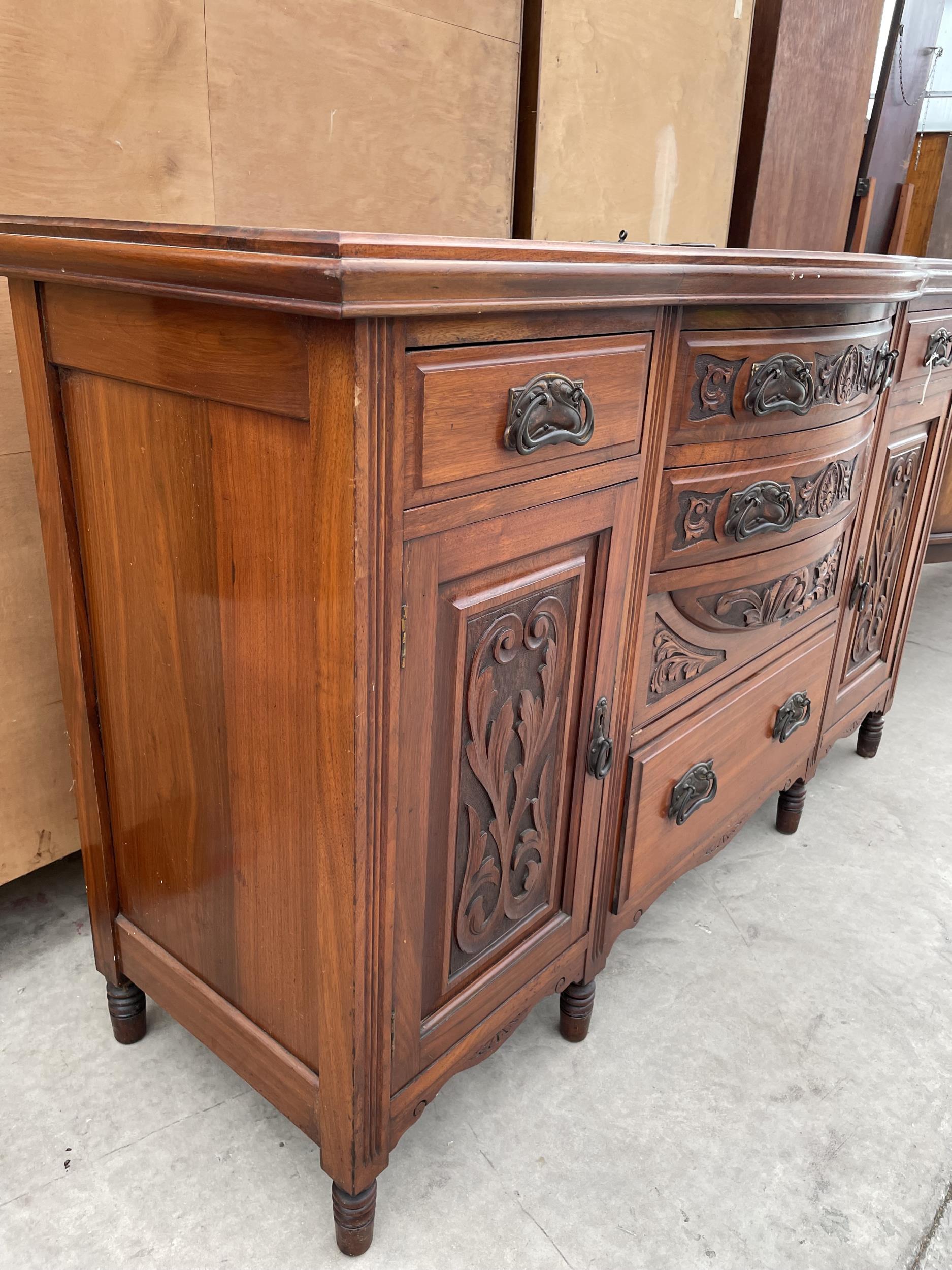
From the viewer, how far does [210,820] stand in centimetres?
99

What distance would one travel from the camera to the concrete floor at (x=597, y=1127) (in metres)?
1.03

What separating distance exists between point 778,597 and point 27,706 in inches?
43.4

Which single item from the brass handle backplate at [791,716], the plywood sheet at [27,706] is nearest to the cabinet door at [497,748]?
the brass handle backplate at [791,716]

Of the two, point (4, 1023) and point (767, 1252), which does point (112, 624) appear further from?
point (767, 1252)

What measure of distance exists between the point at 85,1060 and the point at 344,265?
1117 mm

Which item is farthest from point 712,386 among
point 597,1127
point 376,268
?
point 597,1127

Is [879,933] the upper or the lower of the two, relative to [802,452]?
lower

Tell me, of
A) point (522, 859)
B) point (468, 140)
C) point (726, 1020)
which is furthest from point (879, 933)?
point (468, 140)

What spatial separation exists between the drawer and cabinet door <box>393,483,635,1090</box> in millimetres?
48

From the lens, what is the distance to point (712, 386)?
1.04 meters

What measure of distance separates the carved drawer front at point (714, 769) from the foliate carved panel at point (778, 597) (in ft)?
0.31

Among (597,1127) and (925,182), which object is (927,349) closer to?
(597,1127)

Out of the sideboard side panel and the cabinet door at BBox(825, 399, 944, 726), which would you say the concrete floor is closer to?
the sideboard side panel

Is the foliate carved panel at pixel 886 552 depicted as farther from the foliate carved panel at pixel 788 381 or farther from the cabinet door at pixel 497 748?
the cabinet door at pixel 497 748
